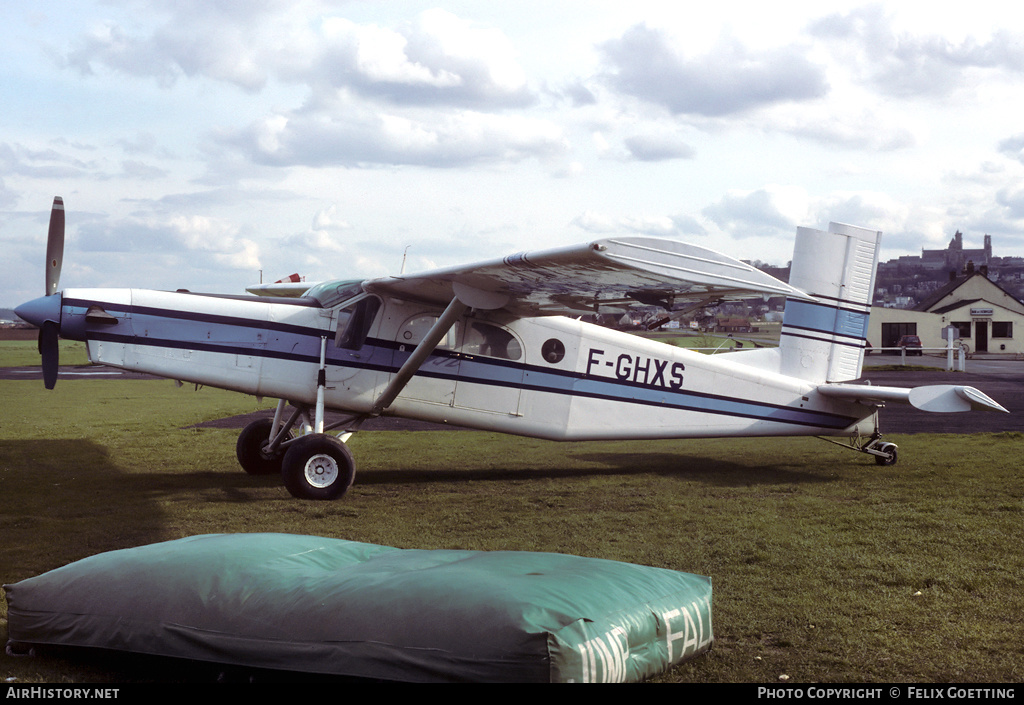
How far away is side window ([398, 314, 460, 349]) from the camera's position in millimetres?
10180

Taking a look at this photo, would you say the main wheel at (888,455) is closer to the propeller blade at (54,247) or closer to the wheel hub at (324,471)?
the wheel hub at (324,471)

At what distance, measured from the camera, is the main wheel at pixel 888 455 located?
11.5 metres

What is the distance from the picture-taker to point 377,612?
12.2ft

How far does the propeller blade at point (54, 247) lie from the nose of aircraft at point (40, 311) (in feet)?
2.24

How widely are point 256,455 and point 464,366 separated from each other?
9.81ft

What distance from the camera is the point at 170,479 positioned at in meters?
10.4

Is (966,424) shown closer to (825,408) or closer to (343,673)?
(825,408)

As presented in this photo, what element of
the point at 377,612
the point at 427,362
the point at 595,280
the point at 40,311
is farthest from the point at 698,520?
the point at 40,311

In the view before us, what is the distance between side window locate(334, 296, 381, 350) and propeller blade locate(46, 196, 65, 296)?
3322mm

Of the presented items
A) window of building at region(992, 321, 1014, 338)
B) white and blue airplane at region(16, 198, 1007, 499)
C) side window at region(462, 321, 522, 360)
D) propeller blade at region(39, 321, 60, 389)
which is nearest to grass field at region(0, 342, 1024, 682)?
white and blue airplane at region(16, 198, 1007, 499)

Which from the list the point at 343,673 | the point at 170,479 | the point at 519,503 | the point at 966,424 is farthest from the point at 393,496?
the point at 966,424

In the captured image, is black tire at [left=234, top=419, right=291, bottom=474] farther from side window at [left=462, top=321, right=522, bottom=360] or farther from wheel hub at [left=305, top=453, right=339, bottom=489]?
side window at [left=462, top=321, right=522, bottom=360]

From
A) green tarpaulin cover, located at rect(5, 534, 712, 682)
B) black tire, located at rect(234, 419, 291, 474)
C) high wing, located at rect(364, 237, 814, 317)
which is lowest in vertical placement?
black tire, located at rect(234, 419, 291, 474)

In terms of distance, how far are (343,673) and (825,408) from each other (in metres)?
9.40
